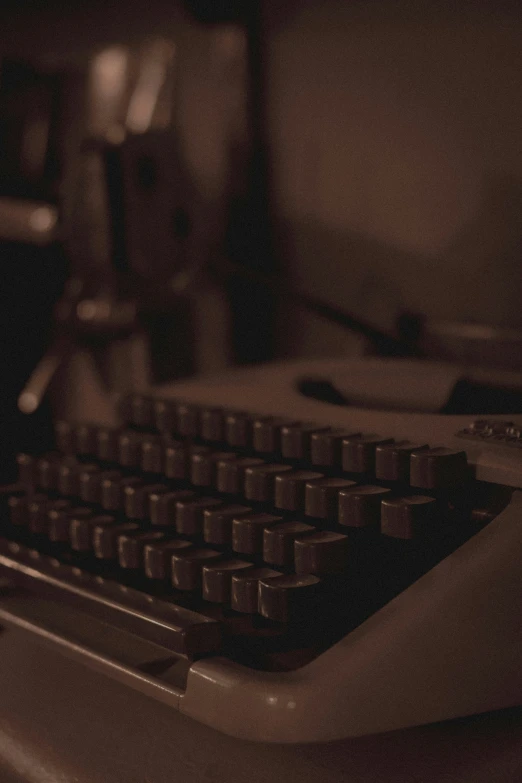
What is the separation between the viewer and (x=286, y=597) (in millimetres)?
578

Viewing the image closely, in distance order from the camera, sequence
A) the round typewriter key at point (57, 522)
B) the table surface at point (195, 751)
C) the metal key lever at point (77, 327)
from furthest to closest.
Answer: the metal key lever at point (77, 327)
the round typewriter key at point (57, 522)
the table surface at point (195, 751)

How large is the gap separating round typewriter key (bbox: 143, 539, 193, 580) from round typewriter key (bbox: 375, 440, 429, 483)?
0.59 feet

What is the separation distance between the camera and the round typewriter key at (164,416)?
892mm

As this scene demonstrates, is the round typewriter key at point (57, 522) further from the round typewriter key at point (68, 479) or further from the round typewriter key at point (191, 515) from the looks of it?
the round typewriter key at point (191, 515)

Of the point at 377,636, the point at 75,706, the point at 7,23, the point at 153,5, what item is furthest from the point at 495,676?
the point at 7,23

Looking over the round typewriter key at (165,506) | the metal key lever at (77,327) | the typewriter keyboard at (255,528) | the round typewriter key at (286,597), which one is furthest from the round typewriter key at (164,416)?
the metal key lever at (77,327)

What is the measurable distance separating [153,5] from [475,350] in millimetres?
899

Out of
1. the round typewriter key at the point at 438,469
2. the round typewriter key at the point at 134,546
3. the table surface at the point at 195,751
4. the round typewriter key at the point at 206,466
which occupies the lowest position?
the table surface at the point at 195,751

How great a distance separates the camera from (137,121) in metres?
1.40

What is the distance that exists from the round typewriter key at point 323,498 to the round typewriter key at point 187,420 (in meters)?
0.23

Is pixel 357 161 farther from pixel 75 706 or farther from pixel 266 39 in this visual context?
pixel 75 706

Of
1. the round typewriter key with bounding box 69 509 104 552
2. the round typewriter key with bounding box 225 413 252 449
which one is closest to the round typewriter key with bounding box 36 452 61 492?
the round typewriter key with bounding box 69 509 104 552

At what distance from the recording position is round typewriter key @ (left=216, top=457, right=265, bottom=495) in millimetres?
744

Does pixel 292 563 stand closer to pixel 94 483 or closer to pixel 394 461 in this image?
pixel 394 461
